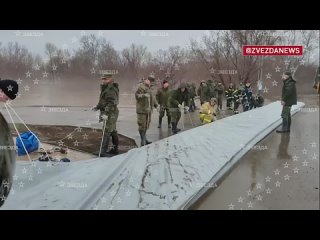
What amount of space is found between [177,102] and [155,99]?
0.20m

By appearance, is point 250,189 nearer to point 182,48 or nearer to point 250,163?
point 250,163

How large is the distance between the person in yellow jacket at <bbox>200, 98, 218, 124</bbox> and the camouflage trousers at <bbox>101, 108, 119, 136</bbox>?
2.98 feet

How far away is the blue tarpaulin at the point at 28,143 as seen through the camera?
97.0 inches

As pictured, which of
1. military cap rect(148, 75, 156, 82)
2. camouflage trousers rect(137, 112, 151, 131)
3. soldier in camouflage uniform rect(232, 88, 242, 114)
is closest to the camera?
military cap rect(148, 75, 156, 82)

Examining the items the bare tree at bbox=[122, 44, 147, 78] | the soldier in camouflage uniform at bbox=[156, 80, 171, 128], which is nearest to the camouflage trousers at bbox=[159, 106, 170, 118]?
the soldier in camouflage uniform at bbox=[156, 80, 171, 128]

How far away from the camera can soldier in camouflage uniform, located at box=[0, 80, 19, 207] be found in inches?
81.5

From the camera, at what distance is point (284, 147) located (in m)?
2.99

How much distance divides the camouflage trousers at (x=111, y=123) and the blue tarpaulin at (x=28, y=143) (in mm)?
539

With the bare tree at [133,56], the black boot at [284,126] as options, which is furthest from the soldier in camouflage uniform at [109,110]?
the black boot at [284,126]

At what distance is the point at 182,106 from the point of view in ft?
10.6

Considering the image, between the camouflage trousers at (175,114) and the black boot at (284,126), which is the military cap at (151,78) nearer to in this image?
the camouflage trousers at (175,114)

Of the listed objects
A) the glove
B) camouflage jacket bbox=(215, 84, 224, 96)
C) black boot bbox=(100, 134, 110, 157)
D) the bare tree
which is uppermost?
the bare tree

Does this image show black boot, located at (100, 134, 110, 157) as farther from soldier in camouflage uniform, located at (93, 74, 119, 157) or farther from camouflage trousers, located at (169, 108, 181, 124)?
camouflage trousers, located at (169, 108, 181, 124)

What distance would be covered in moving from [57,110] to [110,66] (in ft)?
1.70
